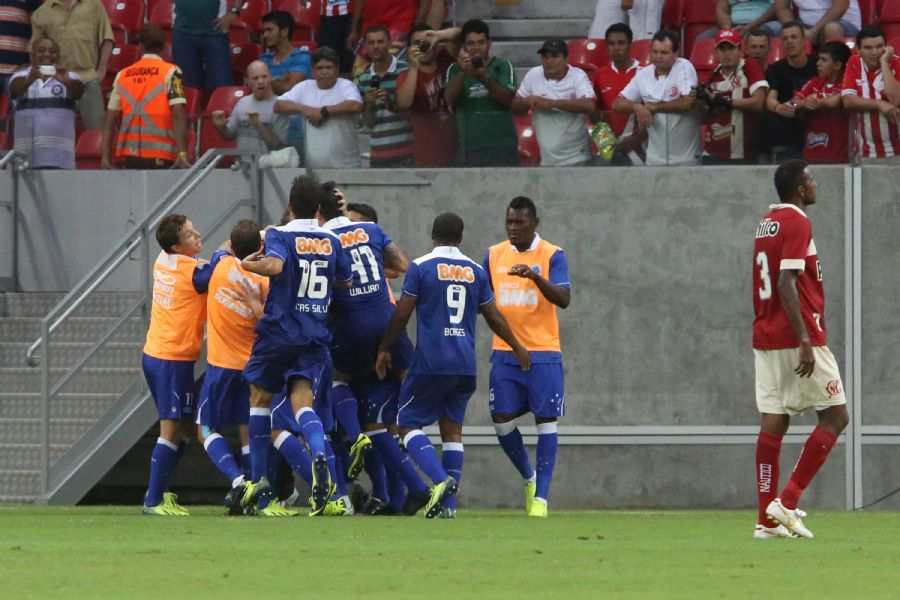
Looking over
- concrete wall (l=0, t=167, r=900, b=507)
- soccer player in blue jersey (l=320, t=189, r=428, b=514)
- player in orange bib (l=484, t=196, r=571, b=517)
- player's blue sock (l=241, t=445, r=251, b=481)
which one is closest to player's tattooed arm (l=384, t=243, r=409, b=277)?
soccer player in blue jersey (l=320, t=189, r=428, b=514)

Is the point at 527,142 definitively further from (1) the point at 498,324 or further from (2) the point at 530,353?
(1) the point at 498,324

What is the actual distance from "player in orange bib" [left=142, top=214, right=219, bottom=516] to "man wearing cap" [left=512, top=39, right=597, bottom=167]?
12.6ft

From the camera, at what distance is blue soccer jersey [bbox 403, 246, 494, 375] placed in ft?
38.5

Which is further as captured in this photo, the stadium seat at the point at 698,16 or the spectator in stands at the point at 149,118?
the stadium seat at the point at 698,16

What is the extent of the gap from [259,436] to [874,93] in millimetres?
6557

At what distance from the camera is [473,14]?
20.5 metres

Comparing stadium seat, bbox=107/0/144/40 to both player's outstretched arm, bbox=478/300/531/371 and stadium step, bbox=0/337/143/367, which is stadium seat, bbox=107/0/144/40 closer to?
stadium step, bbox=0/337/143/367

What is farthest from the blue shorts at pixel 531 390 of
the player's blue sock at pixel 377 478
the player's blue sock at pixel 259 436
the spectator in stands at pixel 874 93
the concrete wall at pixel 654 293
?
the spectator in stands at pixel 874 93

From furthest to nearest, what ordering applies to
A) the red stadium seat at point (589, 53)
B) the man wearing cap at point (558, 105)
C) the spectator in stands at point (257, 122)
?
1. the red stadium seat at point (589, 53)
2. the spectator in stands at point (257, 122)
3. the man wearing cap at point (558, 105)

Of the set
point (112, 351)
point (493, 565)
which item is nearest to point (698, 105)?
point (112, 351)

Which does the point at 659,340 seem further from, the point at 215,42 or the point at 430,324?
the point at 215,42

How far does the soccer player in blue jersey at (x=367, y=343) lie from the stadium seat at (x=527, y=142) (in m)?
3.46

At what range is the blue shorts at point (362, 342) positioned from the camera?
1227 centimetres

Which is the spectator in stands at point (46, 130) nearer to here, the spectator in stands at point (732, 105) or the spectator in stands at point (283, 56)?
the spectator in stands at point (283, 56)
